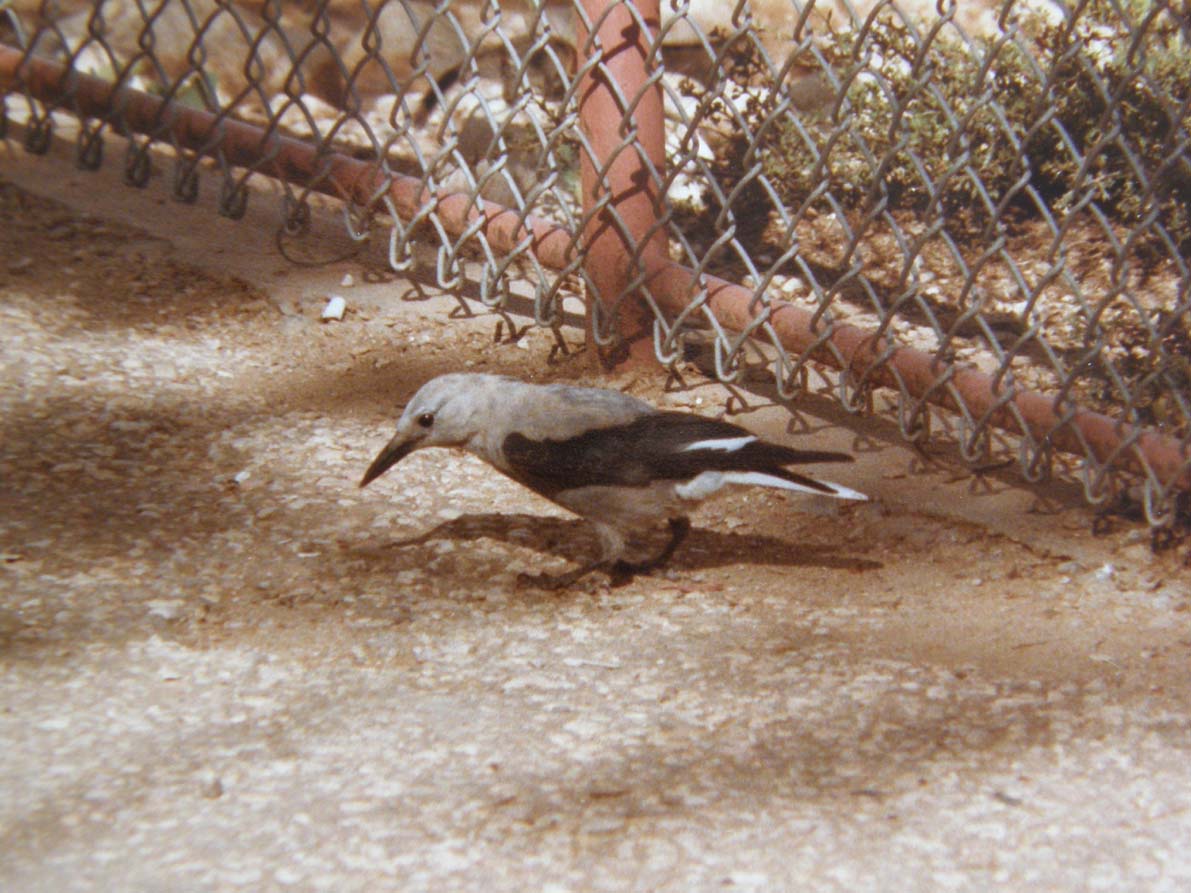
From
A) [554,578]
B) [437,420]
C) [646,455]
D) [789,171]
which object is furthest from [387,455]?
[789,171]

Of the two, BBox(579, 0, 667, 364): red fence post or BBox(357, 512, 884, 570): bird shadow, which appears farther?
BBox(579, 0, 667, 364): red fence post

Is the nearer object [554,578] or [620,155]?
[554,578]

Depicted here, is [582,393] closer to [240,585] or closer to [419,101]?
[240,585]

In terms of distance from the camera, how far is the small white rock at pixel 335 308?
12.0 ft

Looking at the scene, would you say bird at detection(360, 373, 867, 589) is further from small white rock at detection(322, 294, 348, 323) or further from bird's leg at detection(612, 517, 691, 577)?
small white rock at detection(322, 294, 348, 323)

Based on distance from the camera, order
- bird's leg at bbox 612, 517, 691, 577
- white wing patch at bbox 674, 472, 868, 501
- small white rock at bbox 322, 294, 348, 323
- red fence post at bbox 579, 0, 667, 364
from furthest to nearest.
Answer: small white rock at bbox 322, 294, 348, 323 < red fence post at bbox 579, 0, 667, 364 < bird's leg at bbox 612, 517, 691, 577 < white wing patch at bbox 674, 472, 868, 501

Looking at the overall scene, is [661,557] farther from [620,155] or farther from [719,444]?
[620,155]

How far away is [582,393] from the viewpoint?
2797 millimetres

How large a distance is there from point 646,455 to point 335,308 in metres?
1.37

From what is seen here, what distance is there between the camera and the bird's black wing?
8.63 feet

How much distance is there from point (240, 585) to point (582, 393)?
80 centimetres

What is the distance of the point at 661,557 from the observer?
9.26 ft

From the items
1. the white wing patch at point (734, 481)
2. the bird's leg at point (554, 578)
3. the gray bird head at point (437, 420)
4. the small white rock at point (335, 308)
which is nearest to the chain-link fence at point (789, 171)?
the small white rock at point (335, 308)

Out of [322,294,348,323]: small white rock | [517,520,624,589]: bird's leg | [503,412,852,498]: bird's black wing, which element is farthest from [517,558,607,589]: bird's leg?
[322,294,348,323]: small white rock
